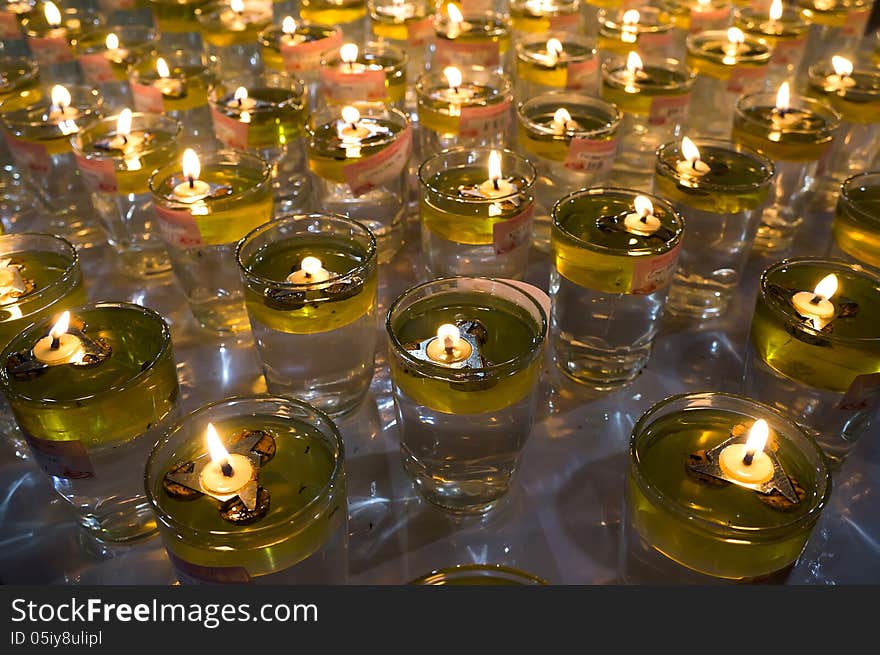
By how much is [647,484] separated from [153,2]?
205 cm

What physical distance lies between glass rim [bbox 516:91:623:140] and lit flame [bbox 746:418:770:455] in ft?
2.33

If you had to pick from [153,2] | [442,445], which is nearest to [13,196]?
[153,2]

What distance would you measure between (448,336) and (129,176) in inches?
30.7

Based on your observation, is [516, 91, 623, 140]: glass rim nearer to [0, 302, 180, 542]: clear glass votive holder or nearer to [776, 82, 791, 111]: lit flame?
[776, 82, 791, 111]: lit flame

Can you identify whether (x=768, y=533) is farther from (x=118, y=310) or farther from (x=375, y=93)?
(x=375, y=93)

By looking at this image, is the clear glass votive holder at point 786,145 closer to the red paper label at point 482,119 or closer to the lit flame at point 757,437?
the red paper label at point 482,119

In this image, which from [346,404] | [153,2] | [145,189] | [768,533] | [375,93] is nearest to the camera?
[768,533]

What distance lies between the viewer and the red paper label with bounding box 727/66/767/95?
1.72 meters

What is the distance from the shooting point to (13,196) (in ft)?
5.56

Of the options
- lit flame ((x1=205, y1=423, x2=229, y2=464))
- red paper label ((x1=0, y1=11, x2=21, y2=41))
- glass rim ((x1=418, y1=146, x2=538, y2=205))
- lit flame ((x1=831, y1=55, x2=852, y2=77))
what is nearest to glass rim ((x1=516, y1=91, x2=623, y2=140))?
glass rim ((x1=418, y1=146, x2=538, y2=205))

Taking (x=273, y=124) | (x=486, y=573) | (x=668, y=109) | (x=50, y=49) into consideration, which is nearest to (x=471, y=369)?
(x=486, y=573)

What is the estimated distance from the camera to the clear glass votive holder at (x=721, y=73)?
68.3 inches

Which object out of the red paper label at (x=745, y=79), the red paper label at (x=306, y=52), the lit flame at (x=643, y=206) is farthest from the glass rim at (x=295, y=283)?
the red paper label at (x=745, y=79)

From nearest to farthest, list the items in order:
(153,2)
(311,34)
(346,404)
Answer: (346,404)
(311,34)
(153,2)
